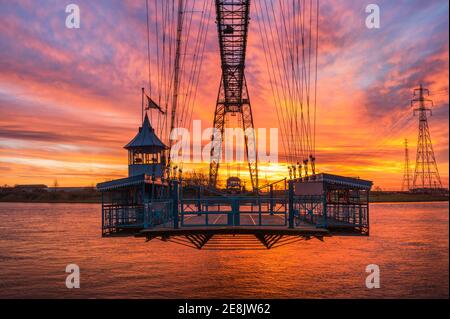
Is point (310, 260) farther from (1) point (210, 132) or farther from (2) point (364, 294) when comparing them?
(1) point (210, 132)

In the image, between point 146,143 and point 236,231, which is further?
point 146,143

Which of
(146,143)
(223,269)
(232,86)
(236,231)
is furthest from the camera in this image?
(232,86)

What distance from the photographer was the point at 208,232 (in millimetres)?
17531

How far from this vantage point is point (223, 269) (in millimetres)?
41188

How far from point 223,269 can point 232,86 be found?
27653 millimetres

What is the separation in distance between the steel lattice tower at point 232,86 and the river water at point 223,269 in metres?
8.31

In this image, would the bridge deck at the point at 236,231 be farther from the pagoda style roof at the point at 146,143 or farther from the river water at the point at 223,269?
the pagoda style roof at the point at 146,143

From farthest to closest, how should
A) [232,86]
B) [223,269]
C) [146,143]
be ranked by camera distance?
[232,86]
[223,269]
[146,143]

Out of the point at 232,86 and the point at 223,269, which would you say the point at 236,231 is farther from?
the point at 232,86

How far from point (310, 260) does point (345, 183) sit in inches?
1022

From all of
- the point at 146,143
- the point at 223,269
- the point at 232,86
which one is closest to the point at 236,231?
the point at 146,143

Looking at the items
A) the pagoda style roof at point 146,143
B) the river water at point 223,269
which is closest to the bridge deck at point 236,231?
the river water at point 223,269

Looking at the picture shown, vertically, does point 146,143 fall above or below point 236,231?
above
